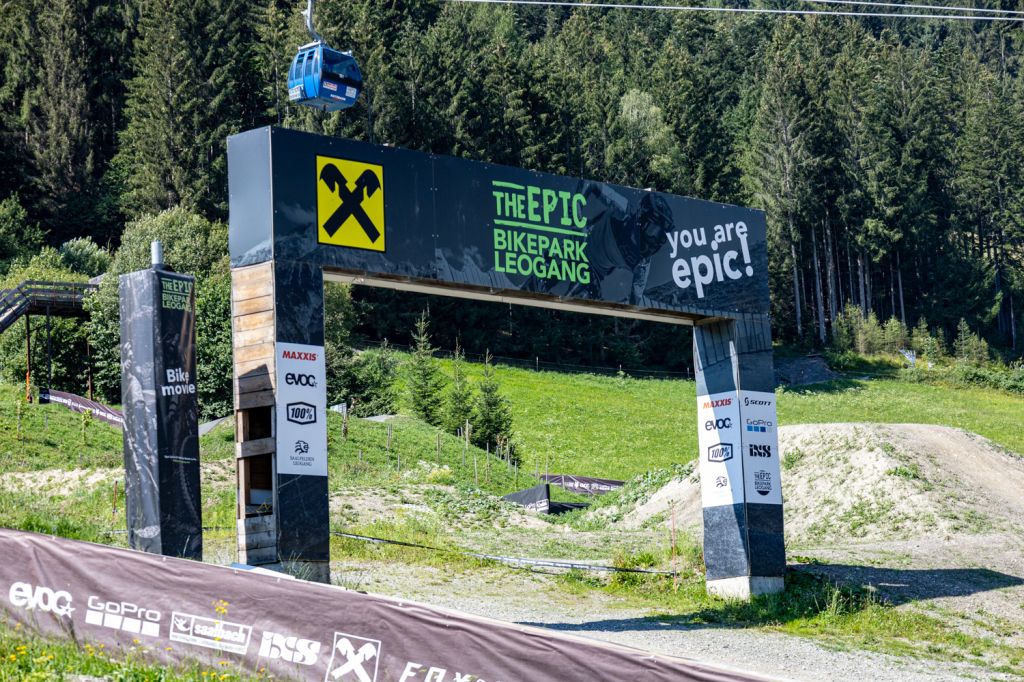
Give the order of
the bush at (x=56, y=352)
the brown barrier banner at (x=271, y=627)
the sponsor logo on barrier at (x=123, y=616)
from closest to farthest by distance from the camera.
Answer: the brown barrier banner at (x=271, y=627) → the sponsor logo on barrier at (x=123, y=616) → the bush at (x=56, y=352)

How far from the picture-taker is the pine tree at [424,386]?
52.5 m

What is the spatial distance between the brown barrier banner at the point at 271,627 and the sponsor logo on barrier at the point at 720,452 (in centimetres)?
1013

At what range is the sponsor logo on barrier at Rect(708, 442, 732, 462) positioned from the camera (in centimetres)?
2202

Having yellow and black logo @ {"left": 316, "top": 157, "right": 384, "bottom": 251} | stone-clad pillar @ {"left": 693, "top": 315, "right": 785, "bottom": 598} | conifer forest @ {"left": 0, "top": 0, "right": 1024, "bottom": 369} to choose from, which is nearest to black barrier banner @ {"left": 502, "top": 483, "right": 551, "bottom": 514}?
stone-clad pillar @ {"left": 693, "top": 315, "right": 785, "bottom": 598}

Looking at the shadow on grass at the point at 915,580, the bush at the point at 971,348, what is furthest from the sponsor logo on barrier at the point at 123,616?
the bush at the point at 971,348

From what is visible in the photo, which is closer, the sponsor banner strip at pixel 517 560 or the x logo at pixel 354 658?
the x logo at pixel 354 658

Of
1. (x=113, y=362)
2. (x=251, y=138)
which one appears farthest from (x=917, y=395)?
(x=251, y=138)

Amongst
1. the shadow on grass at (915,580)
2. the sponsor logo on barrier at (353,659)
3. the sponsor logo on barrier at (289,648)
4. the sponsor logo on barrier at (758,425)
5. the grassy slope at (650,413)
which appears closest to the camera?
the sponsor logo on barrier at (353,659)

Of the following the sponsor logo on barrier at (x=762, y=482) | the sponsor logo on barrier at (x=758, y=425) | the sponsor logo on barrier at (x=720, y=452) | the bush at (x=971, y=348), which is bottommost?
the sponsor logo on barrier at (x=762, y=482)

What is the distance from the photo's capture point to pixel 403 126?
8300 cm

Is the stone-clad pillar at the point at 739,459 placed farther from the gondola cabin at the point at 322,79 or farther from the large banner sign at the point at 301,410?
the large banner sign at the point at 301,410

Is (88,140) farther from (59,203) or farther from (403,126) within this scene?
(403,126)

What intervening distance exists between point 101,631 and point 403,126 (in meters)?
71.5

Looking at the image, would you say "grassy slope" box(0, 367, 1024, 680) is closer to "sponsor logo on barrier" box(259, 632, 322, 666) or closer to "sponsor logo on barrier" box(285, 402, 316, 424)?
"sponsor logo on barrier" box(259, 632, 322, 666)
